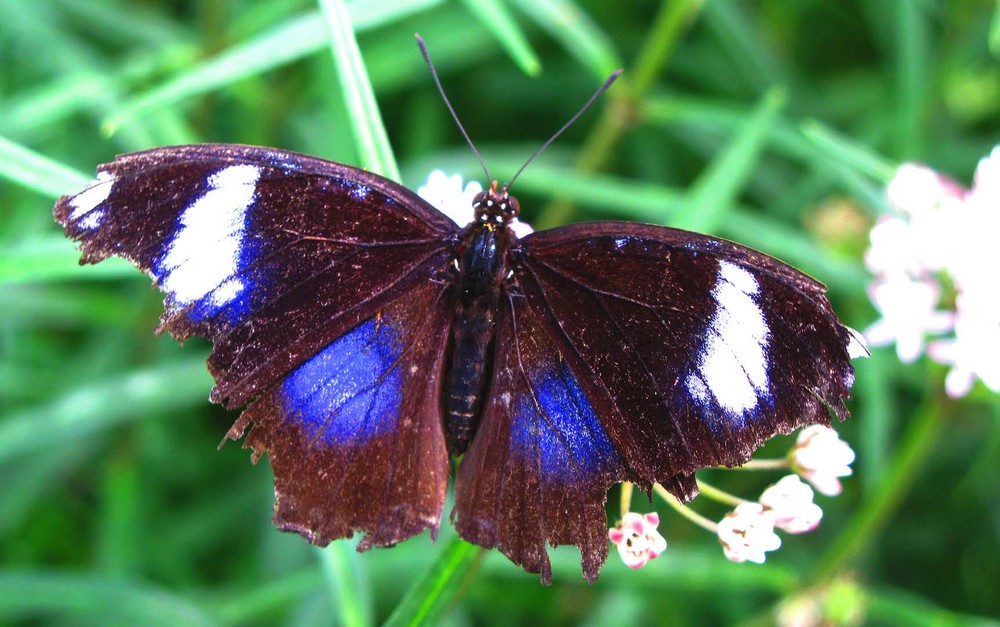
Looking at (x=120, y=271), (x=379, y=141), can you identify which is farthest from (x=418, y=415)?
(x=120, y=271)

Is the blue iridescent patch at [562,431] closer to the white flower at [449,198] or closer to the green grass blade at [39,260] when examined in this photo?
the white flower at [449,198]

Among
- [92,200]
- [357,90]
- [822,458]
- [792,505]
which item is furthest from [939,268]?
[92,200]

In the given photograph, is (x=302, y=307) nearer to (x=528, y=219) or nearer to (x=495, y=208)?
(x=495, y=208)

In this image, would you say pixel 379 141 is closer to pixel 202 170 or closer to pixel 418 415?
pixel 202 170

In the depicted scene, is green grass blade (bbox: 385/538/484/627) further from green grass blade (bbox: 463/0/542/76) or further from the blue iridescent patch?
green grass blade (bbox: 463/0/542/76)

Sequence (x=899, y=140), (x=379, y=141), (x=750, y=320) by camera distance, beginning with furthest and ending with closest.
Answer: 1. (x=899, y=140)
2. (x=379, y=141)
3. (x=750, y=320)

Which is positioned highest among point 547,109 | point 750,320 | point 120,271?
point 547,109
